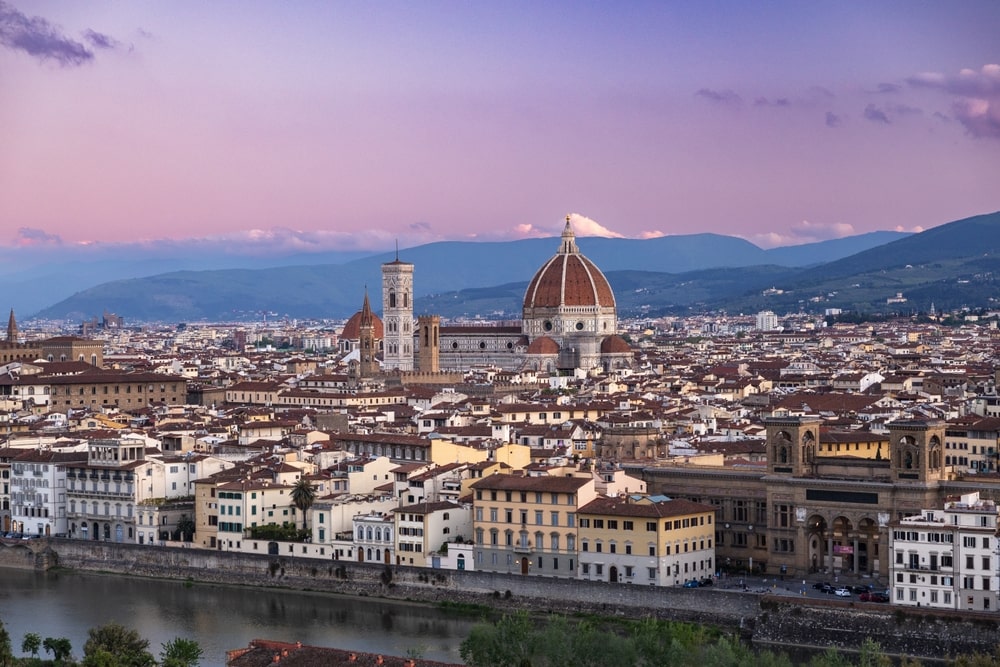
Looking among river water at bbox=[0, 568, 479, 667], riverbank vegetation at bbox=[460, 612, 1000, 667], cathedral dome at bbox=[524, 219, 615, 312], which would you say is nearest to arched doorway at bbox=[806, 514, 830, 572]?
riverbank vegetation at bbox=[460, 612, 1000, 667]

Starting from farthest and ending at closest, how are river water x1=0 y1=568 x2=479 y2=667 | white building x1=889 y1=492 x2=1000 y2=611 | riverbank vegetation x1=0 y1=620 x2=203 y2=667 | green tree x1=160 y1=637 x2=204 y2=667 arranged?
river water x1=0 y1=568 x2=479 y2=667 → white building x1=889 y1=492 x2=1000 y2=611 → green tree x1=160 y1=637 x2=204 y2=667 → riverbank vegetation x1=0 y1=620 x2=203 y2=667

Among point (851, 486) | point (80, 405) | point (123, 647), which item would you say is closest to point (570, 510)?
point (851, 486)

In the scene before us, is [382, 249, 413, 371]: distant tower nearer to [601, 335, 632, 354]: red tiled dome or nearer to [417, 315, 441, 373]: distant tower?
[417, 315, 441, 373]: distant tower

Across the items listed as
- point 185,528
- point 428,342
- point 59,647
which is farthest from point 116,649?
point 428,342


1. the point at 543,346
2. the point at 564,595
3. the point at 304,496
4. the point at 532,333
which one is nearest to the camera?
the point at 564,595

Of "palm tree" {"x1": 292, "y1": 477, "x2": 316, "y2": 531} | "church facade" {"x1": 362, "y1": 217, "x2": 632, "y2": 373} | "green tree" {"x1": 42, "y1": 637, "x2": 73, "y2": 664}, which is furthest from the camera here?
"church facade" {"x1": 362, "y1": 217, "x2": 632, "y2": 373}

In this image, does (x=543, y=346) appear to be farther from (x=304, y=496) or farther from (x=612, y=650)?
(x=612, y=650)

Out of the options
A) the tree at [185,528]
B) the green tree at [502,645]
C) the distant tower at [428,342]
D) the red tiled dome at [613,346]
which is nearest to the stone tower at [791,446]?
the green tree at [502,645]
